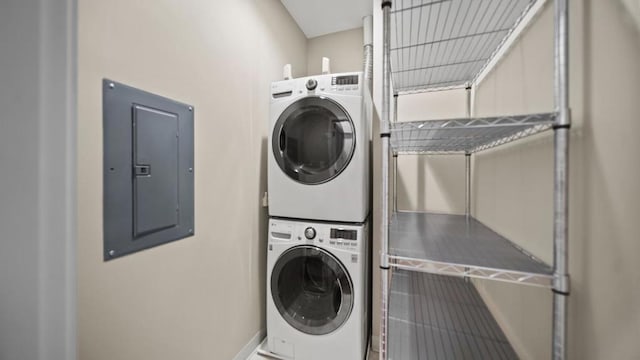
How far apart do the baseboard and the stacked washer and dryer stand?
11 centimetres

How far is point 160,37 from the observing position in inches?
36.9

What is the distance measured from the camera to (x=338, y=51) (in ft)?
7.26

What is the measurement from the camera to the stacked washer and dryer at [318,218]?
52.8 inches

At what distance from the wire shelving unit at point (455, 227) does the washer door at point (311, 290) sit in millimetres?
311

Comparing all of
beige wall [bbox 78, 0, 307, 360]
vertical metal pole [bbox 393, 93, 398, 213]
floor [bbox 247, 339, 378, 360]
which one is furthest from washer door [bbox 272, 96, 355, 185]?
floor [bbox 247, 339, 378, 360]

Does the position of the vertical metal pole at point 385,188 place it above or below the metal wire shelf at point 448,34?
below

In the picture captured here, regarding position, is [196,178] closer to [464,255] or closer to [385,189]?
[385,189]

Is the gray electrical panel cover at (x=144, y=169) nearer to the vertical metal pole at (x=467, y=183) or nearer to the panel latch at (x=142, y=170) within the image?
the panel latch at (x=142, y=170)

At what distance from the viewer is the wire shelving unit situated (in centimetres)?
67

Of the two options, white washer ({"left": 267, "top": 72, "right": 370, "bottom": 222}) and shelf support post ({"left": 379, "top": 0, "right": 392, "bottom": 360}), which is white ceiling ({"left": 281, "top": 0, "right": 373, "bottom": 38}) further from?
shelf support post ({"left": 379, "top": 0, "right": 392, "bottom": 360})

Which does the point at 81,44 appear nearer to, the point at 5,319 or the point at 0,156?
the point at 0,156

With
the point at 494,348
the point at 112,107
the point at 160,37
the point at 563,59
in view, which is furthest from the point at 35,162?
the point at 494,348

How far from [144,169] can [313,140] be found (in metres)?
0.89

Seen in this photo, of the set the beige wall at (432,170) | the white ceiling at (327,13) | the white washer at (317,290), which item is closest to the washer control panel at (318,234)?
the white washer at (317,290)
